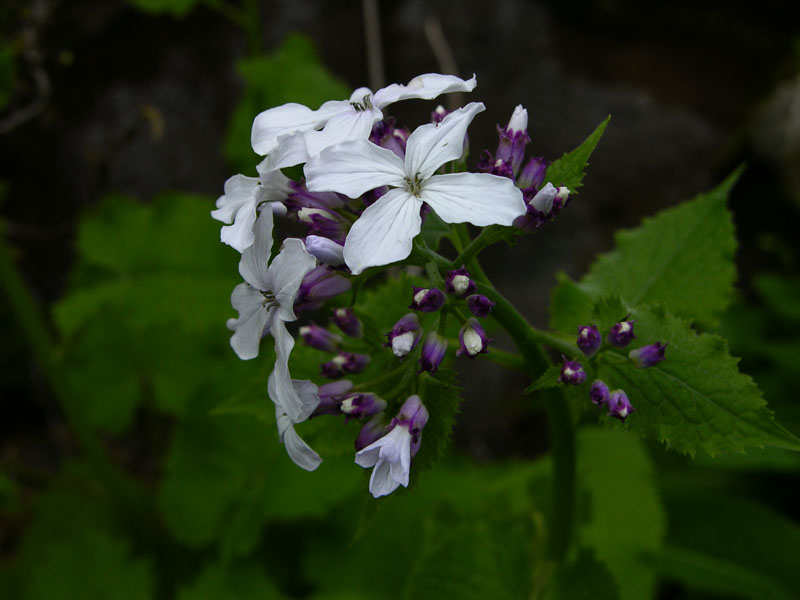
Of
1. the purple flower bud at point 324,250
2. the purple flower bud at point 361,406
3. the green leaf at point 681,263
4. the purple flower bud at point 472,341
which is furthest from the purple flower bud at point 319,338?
the green leaf at point 681,263

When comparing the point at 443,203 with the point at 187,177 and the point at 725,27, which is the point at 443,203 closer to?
A: the point at 187,177

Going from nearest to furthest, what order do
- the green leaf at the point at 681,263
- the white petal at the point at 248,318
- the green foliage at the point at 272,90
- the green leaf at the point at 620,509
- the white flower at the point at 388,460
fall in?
the white flower at the point at 388,460 < the white petal at the point at 248,318 < the green leaf at the point at 681,263 < the green leaf at the point at 620,509 < the green foliage at the point at 272,90

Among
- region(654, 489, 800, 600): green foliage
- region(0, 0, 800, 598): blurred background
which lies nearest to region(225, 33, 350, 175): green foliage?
region(0, 0, 800, 598): blurred background

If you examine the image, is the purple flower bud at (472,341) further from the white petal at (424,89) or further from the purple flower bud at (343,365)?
the white petal at (424,89)

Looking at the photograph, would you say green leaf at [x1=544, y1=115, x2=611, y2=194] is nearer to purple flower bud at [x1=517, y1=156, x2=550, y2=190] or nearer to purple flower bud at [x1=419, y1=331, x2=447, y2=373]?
purple flower bud at [x1=517, y1=156, x2=550, y2=190]

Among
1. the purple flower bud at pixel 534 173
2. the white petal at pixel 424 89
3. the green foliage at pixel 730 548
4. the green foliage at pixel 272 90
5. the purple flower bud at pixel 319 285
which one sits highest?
the white petal at pixel 424 89

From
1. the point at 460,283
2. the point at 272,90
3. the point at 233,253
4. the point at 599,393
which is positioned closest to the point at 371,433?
the point at 460,283
